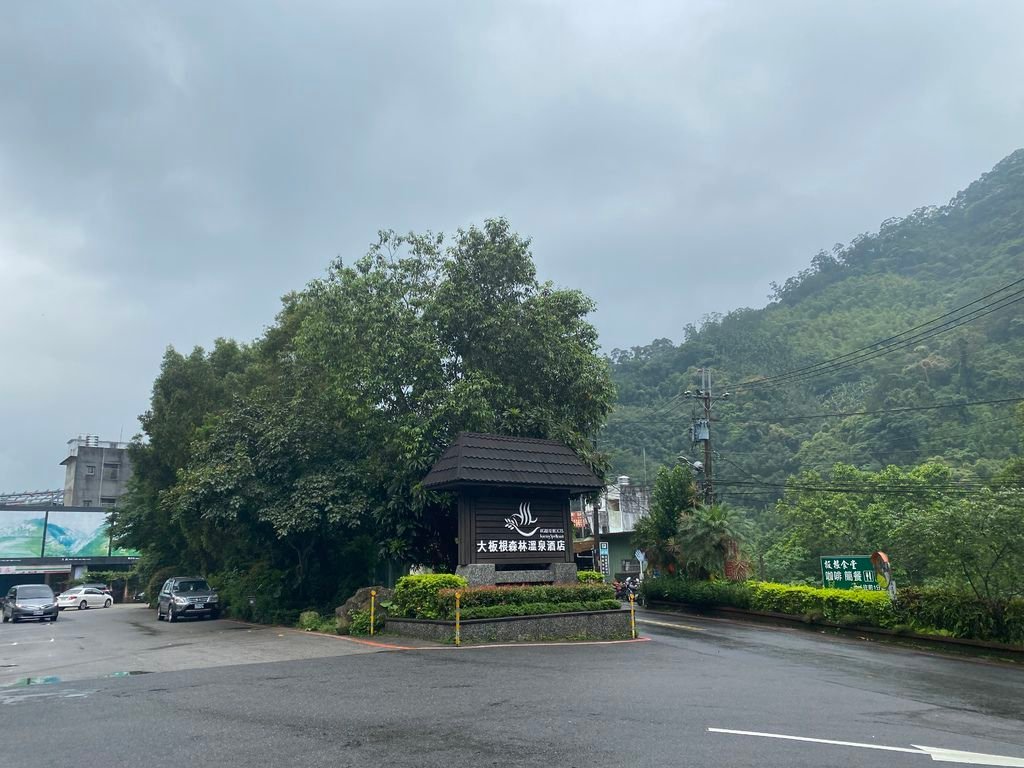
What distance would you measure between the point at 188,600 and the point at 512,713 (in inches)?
850

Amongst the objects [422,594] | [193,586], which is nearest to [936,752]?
[422,594]

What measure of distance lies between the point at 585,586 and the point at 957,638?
27.4 ft

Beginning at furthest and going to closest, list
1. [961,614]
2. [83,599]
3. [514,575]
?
[83,599], [514,575], [961,614]

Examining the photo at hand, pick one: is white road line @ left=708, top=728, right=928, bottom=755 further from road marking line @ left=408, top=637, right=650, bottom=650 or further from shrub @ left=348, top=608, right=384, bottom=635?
shrub @ left=348, top=608, right=384, bottom=635

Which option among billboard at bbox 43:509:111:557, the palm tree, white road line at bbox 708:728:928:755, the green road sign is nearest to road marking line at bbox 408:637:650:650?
white road line at bbox 708:728:928:755

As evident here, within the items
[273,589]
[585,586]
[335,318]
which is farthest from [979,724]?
[273,589]

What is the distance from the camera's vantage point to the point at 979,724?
8383 mm

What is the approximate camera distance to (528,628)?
1623cm

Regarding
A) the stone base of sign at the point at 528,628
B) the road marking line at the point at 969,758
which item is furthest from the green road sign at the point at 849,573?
the road marking line at the point at 969,758

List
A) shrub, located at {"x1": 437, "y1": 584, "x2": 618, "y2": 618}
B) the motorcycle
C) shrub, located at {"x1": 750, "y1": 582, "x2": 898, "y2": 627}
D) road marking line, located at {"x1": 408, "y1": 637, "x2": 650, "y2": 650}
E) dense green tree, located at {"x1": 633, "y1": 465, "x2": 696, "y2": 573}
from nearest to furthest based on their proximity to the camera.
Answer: road marking line, located at {"x1": 408, "y1": 637, "x2": 650, "y2": 650}
shrub, located at {"x1": 437, "y1": 584, "x2": 618, "y2": 618}
shrub, located at {"x1": 750, "y1": 582, "x2": 898, "y2": 627}
dense green tree, located at {"x1": 633, "y1": 465, "x2": 696, "y2": 573}
the motorcycle

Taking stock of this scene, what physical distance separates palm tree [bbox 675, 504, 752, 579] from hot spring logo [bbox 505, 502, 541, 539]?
10516 millimetres

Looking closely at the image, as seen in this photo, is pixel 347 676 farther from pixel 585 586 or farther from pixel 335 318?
pixel 335 318

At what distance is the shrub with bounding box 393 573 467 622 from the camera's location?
1648 cm

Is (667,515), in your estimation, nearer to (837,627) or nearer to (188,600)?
(837,627)
